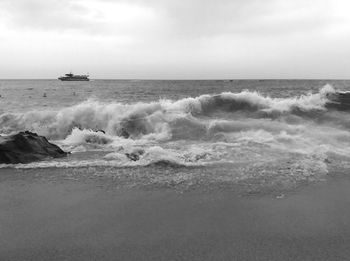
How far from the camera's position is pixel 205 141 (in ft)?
37.6

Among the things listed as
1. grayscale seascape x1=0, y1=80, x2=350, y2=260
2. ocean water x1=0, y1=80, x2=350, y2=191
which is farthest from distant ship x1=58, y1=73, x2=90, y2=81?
grayscale seascape x1=0, y1=80, x2=350, y2=260

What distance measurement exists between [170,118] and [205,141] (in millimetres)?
3417

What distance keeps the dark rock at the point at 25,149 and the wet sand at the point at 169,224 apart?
191cm

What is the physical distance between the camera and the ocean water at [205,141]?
7027mm

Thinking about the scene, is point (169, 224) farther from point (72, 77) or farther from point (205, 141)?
point (72, 77)

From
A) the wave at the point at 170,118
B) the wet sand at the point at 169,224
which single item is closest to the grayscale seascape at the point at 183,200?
the wet sand at the point at 169,224

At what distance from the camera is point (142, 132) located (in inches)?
543

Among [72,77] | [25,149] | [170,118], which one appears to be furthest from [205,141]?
[72,77]

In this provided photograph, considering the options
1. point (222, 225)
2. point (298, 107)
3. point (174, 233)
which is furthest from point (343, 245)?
point (298, 107)

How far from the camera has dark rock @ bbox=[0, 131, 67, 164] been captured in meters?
8.26

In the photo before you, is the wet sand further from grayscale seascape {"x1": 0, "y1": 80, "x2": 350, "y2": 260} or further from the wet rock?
the wet rock

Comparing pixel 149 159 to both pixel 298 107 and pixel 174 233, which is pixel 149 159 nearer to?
pixel 174 233

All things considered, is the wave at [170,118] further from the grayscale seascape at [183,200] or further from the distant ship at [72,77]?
the distant ship at [72,77]

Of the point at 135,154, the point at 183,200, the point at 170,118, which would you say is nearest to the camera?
the point at 183,200
